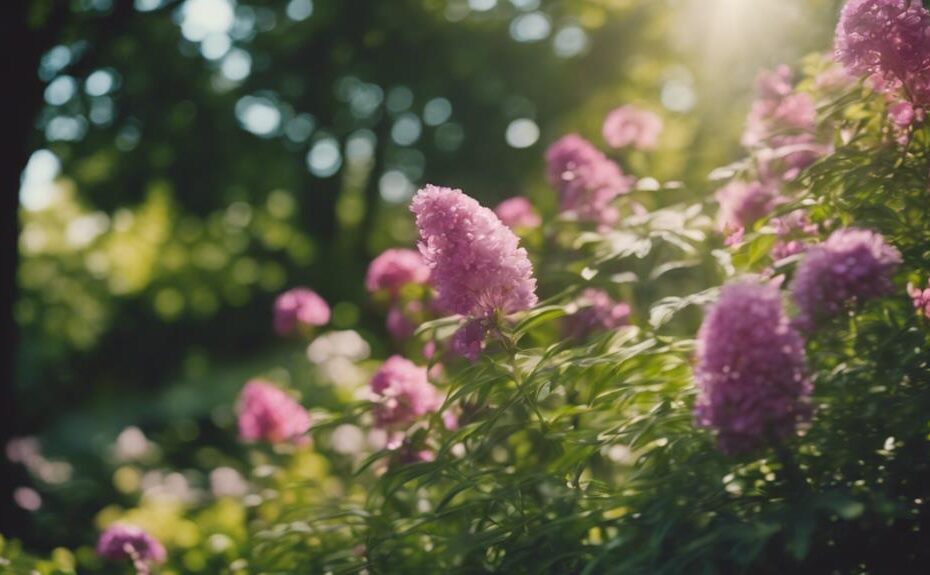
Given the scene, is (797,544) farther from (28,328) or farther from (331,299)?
(28,328)

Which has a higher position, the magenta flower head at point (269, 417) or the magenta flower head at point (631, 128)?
the magenta flower head at point (631, 128)

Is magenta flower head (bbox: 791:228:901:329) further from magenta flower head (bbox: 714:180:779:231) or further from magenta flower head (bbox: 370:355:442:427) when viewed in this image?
magenta flower head (bbox: 370:355:442:427)

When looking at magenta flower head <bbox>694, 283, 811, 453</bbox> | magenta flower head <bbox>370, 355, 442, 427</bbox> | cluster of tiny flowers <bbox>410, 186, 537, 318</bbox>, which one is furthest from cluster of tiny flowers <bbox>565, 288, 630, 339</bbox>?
magenta flower head <bbox>694, 283, 811, 453</bbox>

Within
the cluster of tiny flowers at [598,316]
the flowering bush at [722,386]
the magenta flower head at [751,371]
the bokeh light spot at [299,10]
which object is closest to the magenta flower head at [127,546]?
the flowering bush at [722,386]

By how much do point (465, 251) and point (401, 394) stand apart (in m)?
1.23

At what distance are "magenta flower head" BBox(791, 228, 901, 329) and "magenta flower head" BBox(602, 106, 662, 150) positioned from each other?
111 inches

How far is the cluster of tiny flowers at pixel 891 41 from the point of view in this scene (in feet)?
8.96

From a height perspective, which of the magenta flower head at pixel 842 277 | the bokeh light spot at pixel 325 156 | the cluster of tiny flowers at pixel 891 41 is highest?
the bokeh light spot at pixel 325 156

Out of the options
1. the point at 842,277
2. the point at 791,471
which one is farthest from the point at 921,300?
the point at 791,471

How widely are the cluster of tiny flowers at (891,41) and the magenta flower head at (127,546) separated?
327 centimetres

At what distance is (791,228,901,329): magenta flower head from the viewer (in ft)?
7.12

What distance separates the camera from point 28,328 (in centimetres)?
2458

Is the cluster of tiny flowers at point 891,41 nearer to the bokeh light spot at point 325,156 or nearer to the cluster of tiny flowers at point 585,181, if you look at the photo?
the cluster of tiny flowers at point 585,181

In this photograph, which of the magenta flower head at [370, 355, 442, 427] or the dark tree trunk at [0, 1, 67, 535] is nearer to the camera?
the magenta flower head at [370, 355, 442, 427]
